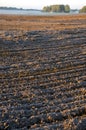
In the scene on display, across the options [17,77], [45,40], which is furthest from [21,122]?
[45,40]

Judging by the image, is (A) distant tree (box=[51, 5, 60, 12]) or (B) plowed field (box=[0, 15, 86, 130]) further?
(A) distant tree (box=[51, 5, 60, 12])

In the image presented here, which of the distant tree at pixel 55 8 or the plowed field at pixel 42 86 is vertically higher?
the plowed field at pixel 42 86

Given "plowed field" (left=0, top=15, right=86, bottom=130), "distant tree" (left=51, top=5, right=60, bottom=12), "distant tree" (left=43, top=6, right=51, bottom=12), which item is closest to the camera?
"plowed field" (left=0, top=15, right=86, bottom=130)

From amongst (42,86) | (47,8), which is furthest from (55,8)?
(42,86)

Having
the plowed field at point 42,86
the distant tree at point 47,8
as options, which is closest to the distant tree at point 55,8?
the distant tree at point 47,8

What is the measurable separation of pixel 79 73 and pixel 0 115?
14.7 feet

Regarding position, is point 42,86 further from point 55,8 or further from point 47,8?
point 47,8

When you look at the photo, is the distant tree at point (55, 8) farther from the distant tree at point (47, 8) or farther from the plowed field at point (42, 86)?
the plowed field at point (42, 86)

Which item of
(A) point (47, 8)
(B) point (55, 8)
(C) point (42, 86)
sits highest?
(C) point (42, 86)

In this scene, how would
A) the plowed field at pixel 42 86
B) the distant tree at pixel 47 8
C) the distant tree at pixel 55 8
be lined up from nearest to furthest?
1. the plowed field at pixel 42 86
2. the distant tree at pixel 55 8
3. the distant tree at pixel 47 8

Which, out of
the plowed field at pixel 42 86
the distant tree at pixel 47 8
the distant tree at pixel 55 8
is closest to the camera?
the plowed field at pixel 42 86

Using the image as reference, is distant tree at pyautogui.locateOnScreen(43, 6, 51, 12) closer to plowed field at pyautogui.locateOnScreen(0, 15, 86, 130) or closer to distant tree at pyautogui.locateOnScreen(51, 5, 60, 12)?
distant tree at pyautogui.locateOnScreen(51, 5, 60, 12)

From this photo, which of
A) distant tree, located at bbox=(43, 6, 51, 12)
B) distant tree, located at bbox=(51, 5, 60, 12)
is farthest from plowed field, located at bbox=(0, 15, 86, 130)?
distant tree, located at bbox=(43, 6, 51, 12)

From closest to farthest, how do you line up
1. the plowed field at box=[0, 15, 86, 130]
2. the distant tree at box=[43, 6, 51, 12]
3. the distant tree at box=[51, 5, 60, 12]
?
the plowed field at box=[0, 15, 86, 130] < the distant tree at box=[51, 5, 60, 12] < the distant tree at box=[43, 6, 51, 12]
